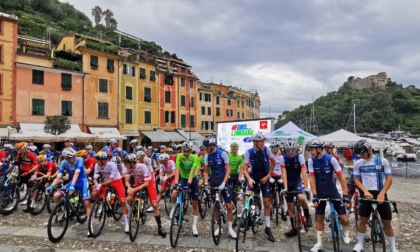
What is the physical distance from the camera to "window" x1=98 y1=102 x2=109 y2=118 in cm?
3353

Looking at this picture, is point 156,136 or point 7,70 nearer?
point 7,70

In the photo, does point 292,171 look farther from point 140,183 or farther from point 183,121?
point 183,121

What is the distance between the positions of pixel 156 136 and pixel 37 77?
52.0 ft

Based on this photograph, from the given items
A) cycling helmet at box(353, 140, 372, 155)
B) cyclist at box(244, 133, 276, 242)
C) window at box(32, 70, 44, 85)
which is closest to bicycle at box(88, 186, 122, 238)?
cyclist at box(244, 133, 276, 242)

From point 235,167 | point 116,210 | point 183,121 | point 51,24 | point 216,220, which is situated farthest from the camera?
point 51,24

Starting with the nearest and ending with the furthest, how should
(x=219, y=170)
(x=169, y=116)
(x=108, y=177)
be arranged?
(x=219, y=170) → (x=108, y=177) → (x=169, y=116)

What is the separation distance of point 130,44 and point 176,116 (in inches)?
1133

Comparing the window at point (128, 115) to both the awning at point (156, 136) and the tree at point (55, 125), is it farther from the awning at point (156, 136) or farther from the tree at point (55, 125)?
the tree at point (55, 125)

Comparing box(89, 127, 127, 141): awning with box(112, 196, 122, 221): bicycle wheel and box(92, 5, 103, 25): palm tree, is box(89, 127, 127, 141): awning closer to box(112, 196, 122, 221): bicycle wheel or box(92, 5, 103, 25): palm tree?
box(112, 196, 122, 221): bicycle wheel

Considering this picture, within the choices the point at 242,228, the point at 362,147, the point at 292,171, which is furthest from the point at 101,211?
the point at 362,147

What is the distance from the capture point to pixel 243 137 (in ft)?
60.3

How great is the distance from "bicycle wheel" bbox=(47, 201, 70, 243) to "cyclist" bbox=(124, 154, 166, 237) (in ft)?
4.64

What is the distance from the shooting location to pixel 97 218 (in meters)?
6.66

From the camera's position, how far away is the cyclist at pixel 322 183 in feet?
18.2
